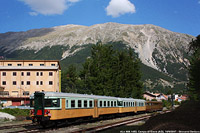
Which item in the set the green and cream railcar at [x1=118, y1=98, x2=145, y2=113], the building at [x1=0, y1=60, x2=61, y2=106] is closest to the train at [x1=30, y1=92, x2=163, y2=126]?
the green and cream railcar at [x1=118, y1=98, x2=145, y2=113]

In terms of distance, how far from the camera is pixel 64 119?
2545cm

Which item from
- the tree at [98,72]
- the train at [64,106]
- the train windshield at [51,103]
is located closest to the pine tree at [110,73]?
the tree at [98,72]

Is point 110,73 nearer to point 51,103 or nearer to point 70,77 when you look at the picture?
point 51,103

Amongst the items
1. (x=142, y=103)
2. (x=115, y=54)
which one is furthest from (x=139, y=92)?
(x=142, y=103)

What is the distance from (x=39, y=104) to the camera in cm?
2412

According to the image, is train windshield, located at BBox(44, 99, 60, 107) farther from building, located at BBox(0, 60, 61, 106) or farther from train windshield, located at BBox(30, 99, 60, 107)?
building, located at BBox(0, 60, 61, 106)

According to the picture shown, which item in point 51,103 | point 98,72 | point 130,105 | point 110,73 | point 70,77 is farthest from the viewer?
point 70,77

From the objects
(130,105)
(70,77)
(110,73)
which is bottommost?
(130,105)

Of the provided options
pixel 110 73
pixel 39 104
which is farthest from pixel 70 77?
pixel 39 104

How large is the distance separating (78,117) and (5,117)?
13357 mm

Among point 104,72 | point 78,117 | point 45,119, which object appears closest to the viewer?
point 45,119

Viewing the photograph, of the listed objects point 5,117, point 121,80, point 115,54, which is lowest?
point 5,117

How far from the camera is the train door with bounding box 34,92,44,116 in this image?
23.6 meters

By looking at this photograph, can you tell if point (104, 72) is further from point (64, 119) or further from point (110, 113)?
point (64, 119)
